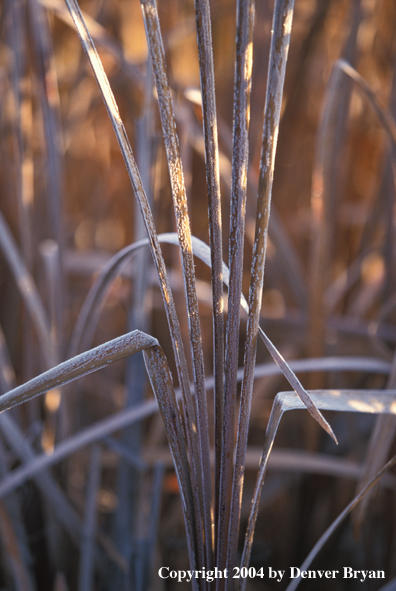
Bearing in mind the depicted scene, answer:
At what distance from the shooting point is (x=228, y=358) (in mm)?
222

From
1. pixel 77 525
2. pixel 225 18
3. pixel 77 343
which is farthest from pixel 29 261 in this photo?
pixel 225 18

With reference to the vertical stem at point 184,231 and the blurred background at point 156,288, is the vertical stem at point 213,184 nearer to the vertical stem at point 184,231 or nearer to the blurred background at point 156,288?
the vertical stem at point 184,231

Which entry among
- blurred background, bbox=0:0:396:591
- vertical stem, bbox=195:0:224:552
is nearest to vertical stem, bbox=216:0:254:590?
vertical stem, bbox=195:0:224:552

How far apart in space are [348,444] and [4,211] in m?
0.60

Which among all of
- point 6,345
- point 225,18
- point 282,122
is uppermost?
point 225,18

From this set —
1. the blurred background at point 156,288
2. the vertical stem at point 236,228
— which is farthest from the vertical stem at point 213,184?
the blurred background at point 156,288

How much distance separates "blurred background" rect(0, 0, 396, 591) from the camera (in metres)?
0.42

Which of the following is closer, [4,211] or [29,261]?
[29,261]

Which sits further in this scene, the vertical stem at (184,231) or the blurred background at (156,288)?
the blurred background at (156,288)

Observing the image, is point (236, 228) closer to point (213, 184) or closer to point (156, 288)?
point (213, 184)

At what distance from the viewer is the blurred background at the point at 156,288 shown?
420 mm

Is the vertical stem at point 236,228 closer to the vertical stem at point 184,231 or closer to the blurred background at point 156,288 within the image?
the vertical stem at point 184,231

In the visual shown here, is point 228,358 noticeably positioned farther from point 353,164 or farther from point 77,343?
point 353,164

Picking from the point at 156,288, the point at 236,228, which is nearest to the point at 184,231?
the point at 236,228
